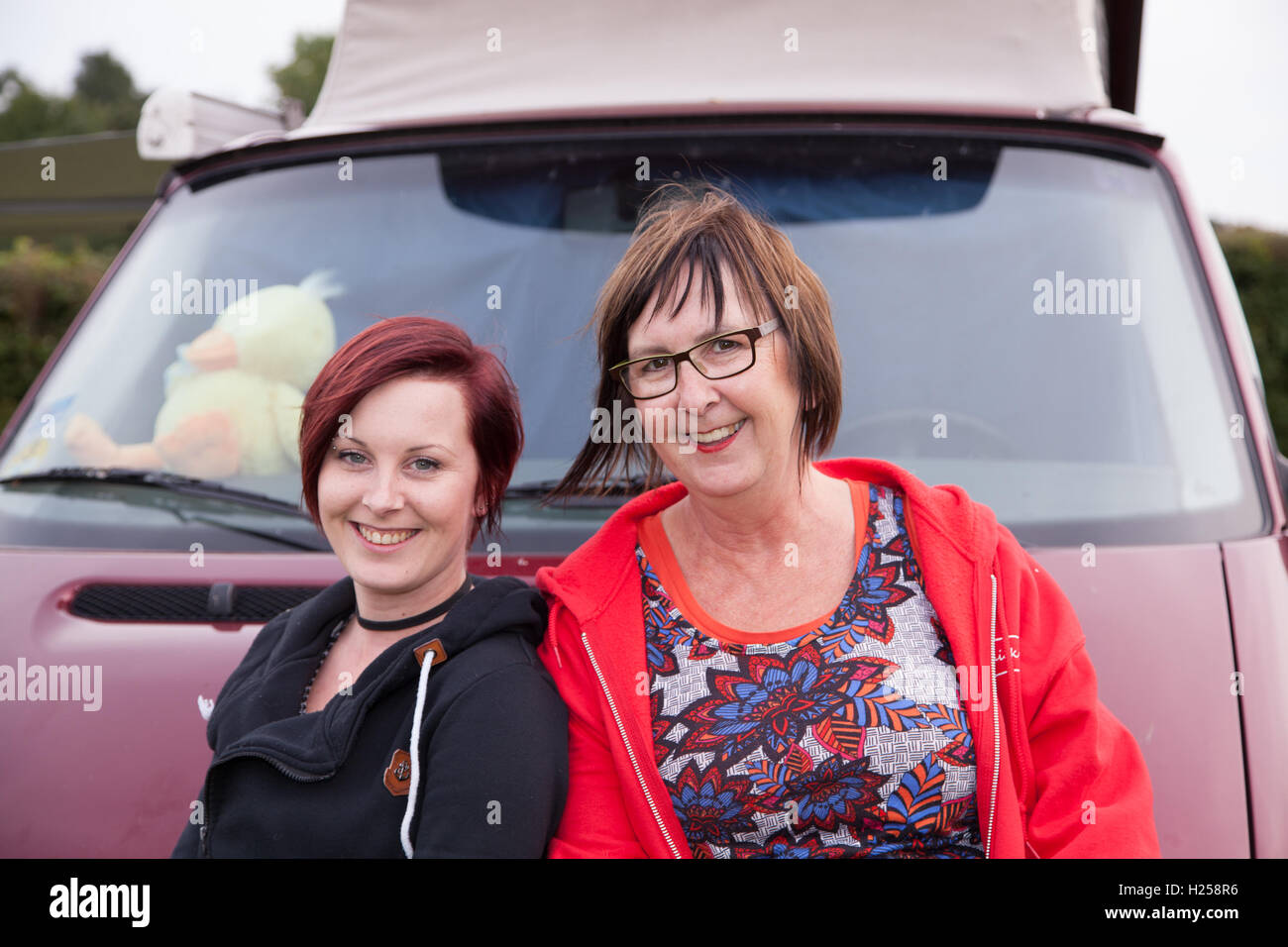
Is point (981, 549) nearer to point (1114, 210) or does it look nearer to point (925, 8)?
point (1114, 210)

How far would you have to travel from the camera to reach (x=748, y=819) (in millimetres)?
1809

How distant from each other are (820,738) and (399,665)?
63 centimetres

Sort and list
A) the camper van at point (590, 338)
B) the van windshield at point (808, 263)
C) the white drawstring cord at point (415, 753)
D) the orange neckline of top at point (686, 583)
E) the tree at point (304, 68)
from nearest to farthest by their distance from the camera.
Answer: the white drawstring cord at point (415, 753), the orange neckline of top at point (686, 583), the camper van at point (590, 338), the van windshield at point (808, 263), the tree at point (304, 68)

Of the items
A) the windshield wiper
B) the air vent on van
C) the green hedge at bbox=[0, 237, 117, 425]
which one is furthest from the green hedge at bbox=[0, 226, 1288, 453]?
the air vent on van

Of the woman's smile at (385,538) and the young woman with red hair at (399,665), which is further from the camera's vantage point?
the woman's smile at (385,538)

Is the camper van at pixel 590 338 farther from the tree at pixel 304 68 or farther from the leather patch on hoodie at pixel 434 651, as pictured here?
the tree at pixel 304 68

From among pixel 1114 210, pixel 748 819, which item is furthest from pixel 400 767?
pixel 1114 210

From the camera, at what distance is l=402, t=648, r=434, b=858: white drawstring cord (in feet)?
5.50

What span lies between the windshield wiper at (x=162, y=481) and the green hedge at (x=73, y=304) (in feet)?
34.2

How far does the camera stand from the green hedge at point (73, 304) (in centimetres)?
1128

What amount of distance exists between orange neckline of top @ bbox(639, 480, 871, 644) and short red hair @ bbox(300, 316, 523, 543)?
275mm

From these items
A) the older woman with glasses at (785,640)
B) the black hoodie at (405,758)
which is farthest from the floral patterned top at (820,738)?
the black hoodie at (405,758)

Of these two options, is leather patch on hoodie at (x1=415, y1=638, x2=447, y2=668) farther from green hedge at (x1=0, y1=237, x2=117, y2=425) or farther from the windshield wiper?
green hedge at (x1=0, y1=237, x2=117, y2=425)

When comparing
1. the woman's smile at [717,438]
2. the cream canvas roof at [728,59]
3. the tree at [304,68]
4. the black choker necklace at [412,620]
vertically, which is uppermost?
the tree at [304,68]
